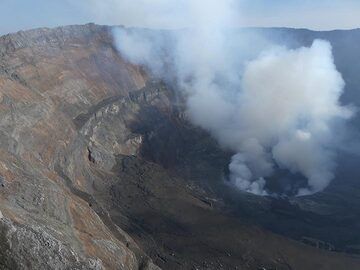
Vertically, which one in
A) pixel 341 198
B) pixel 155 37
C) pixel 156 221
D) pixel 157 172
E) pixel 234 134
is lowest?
pixel 156 221

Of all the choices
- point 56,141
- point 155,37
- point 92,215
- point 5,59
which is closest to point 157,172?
point 56,141

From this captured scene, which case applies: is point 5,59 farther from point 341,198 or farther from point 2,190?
point 341,198

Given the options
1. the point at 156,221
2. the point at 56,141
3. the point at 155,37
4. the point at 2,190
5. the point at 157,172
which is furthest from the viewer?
the point at 155,37

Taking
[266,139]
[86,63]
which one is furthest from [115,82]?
[266,139]

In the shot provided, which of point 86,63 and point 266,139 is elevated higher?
point 266,139

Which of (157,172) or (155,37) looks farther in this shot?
(155,37)

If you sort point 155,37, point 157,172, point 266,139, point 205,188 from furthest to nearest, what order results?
point 155,37
point 266,139
point 205,188
point 157,172
